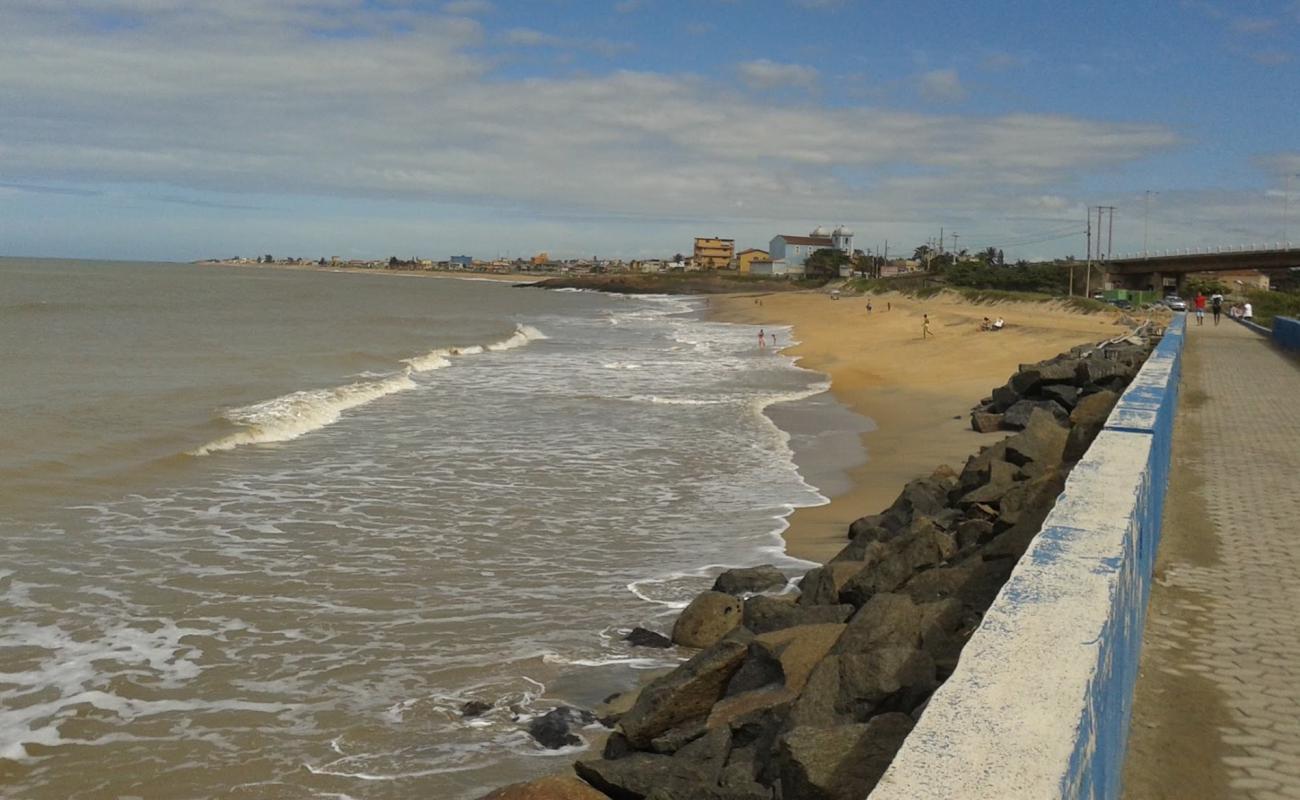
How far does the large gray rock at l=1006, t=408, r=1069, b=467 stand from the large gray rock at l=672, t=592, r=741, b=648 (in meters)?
3.38

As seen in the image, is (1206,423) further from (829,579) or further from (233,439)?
(233,439)

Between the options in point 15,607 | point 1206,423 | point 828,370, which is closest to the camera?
point 15,607

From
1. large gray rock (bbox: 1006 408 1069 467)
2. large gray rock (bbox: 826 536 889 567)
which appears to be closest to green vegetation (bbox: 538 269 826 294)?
large gray rock (bbox: 1006 408 1069 467)

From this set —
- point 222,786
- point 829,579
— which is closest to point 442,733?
point 222,786

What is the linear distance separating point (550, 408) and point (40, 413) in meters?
9.31

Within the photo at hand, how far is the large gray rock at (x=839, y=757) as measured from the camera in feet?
13.0

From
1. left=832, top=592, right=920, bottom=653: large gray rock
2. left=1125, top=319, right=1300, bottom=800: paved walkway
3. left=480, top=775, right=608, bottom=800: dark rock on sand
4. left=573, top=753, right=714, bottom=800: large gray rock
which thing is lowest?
left=480, top=775, right=608, bottom=800: dark rock on sand

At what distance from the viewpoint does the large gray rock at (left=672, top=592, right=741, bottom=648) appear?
8.43 meters

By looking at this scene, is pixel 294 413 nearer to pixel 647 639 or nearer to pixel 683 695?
pixel 647 639

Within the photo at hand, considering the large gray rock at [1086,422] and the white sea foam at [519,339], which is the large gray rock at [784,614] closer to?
the large gray rock at [1086,422]

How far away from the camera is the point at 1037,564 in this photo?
4.19 metres

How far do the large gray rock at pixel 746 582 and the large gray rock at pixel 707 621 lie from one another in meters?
0.92

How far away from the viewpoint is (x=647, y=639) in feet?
28.1

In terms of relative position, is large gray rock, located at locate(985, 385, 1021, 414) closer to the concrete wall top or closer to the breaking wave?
the breaking wave
